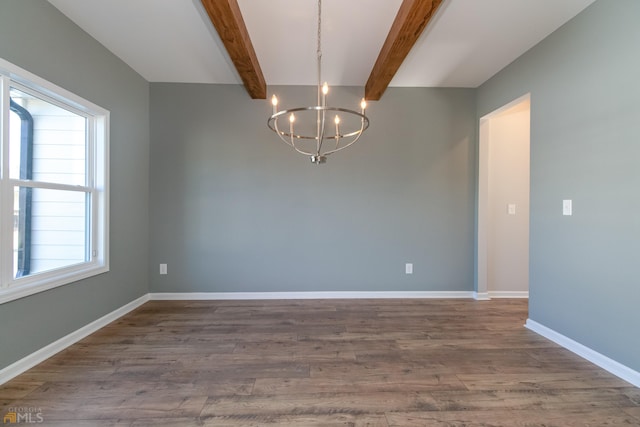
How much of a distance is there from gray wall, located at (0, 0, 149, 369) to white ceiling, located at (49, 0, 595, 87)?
0.19 meters

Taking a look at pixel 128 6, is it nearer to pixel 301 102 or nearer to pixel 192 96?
pixel 192 96

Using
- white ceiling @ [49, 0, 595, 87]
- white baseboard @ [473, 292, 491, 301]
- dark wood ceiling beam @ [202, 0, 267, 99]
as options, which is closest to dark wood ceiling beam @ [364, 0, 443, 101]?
white ceiling @ [49, 0, 595, 87]

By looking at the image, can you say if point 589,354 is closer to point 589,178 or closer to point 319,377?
point 589,178

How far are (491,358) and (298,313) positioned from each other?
1759 millimetres

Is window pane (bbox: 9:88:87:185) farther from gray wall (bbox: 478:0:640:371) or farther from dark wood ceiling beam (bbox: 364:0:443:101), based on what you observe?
gray wall (bbox: 478:0:640:371)

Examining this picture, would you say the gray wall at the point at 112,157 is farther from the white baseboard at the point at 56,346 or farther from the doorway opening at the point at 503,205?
the doorway opening at the point at 503,205

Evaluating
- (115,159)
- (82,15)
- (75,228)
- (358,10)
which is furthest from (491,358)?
(82,15)

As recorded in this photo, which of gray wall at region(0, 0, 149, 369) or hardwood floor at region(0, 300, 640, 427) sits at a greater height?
gray wall at region(0, 0, 149, 369)

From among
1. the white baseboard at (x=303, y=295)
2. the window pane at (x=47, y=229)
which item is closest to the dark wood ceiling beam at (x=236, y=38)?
the window pane at (x=47, y=229)

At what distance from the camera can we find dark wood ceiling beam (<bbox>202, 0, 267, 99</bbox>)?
1.86 meters

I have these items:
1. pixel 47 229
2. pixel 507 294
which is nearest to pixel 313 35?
pixel 47 229

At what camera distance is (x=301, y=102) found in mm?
3342

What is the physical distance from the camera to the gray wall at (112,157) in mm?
1830

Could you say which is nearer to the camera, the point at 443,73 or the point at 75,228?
the point at 75,228
